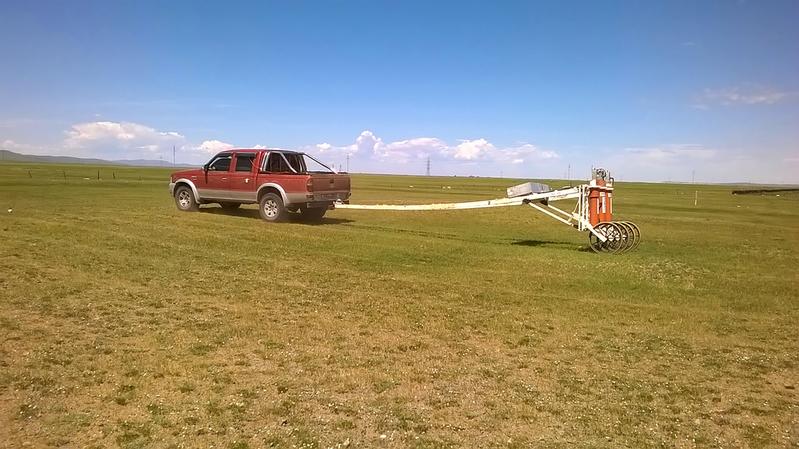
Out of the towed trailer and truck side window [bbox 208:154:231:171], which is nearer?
the towed trailer

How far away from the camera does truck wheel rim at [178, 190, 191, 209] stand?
60.6 ft

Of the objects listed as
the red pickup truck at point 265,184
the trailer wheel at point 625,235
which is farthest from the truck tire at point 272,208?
the trailer wheel at point 625,235

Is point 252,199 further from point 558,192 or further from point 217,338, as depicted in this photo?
point 217,338

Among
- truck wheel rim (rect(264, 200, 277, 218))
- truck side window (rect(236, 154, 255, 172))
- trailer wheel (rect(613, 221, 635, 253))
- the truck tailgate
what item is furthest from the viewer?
truck side window (rect(236, 154, 255, 172))

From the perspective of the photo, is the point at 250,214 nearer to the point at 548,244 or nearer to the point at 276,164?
the point at 276,164

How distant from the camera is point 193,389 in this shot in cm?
491

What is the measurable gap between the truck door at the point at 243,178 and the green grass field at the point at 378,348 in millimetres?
4695

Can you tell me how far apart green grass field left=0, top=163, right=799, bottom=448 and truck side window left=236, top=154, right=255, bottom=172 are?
5186mm

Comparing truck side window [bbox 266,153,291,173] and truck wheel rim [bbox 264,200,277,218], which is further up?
truck side window [bbox 266,153,291,173]

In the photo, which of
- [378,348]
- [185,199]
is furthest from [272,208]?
[378,348]

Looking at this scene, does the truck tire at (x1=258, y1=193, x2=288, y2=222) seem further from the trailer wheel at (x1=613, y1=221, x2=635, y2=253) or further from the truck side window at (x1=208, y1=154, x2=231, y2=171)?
the trailer wheel at (x1=613, y1=221, x2=635, y2=253)

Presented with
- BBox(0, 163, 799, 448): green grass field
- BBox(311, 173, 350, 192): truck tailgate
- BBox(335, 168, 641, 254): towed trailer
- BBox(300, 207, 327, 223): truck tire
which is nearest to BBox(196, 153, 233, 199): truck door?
BBox(300, 207, 327, 223): truck tire

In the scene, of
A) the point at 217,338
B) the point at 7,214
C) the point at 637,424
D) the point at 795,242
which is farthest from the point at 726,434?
the point at 7,214

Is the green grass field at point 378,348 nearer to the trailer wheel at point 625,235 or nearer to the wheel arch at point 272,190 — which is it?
the trailer wheel at point 625,235
